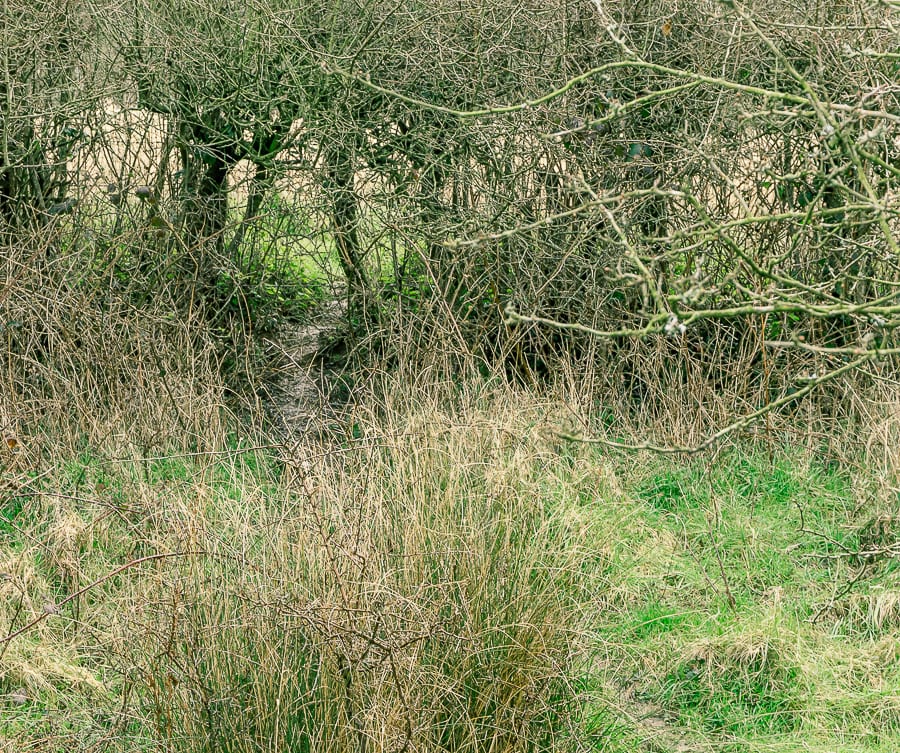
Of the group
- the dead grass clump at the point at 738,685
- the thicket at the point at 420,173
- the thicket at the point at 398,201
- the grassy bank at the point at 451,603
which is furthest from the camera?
the thicket at the point at 420,173

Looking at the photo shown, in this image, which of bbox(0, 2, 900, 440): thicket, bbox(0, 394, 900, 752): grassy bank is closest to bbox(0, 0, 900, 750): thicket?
bbox(0, 2, 900, 440): thicket

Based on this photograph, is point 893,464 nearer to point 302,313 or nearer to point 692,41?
point 692,41

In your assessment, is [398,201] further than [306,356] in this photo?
No

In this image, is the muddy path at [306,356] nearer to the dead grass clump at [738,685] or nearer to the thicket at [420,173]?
the thicket at [420,173]

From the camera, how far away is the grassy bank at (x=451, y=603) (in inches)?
129

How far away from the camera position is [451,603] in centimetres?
357

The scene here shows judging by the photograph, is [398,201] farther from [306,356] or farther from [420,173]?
[306,356]

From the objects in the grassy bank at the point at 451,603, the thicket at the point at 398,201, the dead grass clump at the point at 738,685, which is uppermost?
the thicket at the point at 398,201

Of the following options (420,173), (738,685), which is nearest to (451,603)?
(738,685)

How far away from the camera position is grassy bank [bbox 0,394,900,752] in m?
3.28

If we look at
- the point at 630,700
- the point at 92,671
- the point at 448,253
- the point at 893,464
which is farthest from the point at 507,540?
the point at 448,253

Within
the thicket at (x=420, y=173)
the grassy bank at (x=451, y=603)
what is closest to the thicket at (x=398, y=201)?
the thicket at (x=420, y=173)

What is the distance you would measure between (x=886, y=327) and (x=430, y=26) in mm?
4551

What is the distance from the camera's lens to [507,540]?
12.9ft
